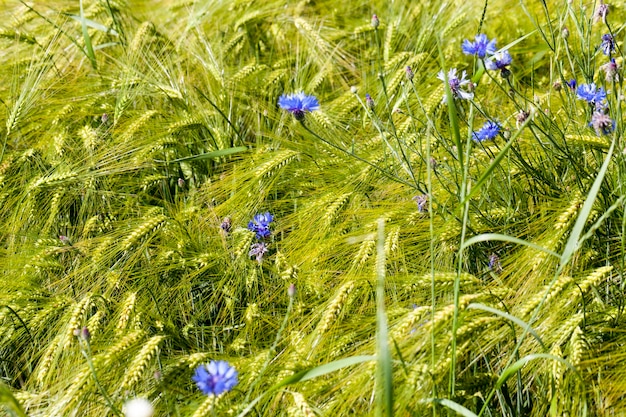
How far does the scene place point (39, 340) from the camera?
1.90 metres

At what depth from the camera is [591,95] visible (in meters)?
1.73

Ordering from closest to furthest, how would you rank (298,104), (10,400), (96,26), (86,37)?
(10,400), (298,104), (86,37), (96,26)

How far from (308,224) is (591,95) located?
2.48 feet

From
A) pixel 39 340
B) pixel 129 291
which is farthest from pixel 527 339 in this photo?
pixel 39 340

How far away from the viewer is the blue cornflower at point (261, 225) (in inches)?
76.3

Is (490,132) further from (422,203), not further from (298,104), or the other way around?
(298,104)

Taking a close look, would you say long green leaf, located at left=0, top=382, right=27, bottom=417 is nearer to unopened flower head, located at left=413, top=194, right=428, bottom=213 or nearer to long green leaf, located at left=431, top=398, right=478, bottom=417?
long green leaf, located at left=431, top=398, right=478, bottom=417

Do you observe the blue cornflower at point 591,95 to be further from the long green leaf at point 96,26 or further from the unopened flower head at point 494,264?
the long green leaf at point 96,26

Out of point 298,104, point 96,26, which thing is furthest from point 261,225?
point 96,26

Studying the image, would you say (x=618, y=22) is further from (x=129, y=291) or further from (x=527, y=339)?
(x=129, y=291)

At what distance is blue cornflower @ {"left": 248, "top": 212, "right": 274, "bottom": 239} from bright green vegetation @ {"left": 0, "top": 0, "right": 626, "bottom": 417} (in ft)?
0.23

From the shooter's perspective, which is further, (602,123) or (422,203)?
(422,203)

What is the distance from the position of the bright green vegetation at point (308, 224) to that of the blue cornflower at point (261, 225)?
7 centimetres

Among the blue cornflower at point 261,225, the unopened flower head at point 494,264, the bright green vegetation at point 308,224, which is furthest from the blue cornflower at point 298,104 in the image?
the unopened flower head at point 494,264
